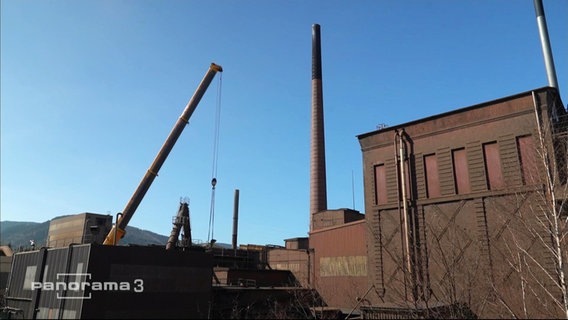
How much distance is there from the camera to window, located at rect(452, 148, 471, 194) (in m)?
20.7

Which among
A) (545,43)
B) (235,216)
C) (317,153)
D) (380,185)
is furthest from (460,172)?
(235,216)

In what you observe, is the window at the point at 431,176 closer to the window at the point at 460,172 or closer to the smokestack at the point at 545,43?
the window at the point at 460,172

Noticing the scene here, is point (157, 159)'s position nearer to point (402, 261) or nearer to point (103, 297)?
point (103, 297)

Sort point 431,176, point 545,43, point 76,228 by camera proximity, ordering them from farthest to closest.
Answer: point 76,228, point 545,43, point 431,176

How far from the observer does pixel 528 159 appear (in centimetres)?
1856

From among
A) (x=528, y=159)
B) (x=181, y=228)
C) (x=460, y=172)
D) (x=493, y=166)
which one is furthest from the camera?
(x=181, y=228)

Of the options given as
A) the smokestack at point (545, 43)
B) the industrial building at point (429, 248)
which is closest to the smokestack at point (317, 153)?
the industrial building at point (429, 248)

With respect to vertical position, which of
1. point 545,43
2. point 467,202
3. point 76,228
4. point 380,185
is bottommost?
point 467,202

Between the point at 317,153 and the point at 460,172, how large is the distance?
21.0 meters

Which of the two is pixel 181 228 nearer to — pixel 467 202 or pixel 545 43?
pixel 467 202

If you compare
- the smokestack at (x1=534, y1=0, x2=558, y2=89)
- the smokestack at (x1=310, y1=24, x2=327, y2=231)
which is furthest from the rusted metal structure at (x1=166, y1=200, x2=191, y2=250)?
the smokestack at (x1=534, y1=0, x2=558, y2=89)

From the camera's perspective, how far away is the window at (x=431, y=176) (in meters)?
21.8

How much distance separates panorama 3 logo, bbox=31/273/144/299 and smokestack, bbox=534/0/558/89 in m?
29.6

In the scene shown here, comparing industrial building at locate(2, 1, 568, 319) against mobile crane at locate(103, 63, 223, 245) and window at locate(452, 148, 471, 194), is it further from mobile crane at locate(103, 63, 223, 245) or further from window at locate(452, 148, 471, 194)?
mobile crane at locate(103, 63, 223, 245)
